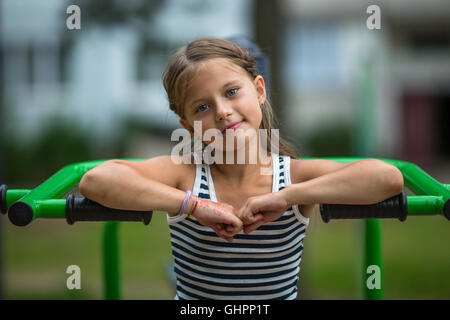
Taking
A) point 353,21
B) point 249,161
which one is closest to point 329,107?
point 353,21

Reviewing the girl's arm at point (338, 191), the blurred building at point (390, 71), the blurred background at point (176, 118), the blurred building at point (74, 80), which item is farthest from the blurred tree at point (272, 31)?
the blurred building at point (390, 71)

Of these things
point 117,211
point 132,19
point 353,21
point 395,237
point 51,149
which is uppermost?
point 353,21

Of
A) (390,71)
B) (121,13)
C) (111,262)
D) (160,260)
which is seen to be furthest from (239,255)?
(390,71)

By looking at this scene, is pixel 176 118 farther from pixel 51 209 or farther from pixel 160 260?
pixel 160 260

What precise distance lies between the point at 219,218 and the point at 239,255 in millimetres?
166

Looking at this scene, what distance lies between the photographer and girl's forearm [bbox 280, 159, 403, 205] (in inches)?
43.2

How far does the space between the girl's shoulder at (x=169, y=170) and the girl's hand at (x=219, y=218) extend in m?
0.15

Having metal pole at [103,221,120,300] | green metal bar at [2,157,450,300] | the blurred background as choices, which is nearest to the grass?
the blurred background

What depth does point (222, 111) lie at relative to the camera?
3.78 feet

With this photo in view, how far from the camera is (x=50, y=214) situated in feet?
3.89

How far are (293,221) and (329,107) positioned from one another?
981 centimetres

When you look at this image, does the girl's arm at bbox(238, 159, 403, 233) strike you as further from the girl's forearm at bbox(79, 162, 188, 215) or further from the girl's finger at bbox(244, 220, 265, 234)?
the girl's forearm at bbox(79, 162, 188, 215)
